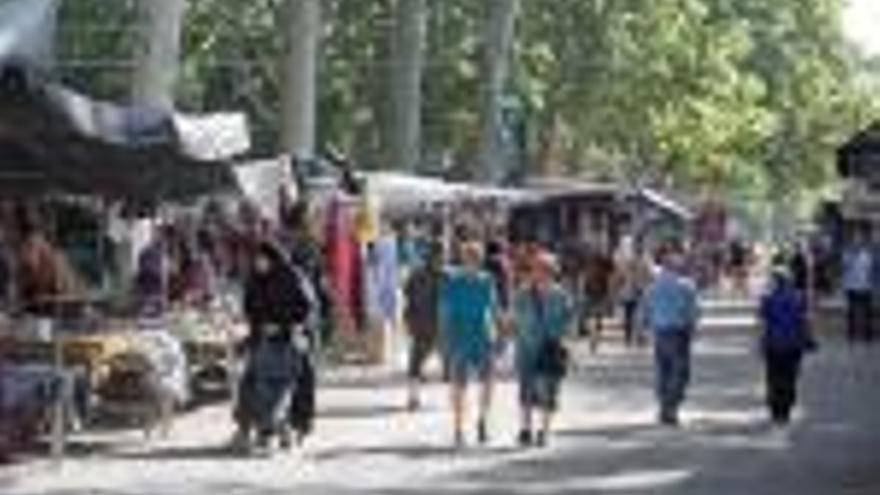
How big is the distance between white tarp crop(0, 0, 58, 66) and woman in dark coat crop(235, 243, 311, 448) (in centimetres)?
332

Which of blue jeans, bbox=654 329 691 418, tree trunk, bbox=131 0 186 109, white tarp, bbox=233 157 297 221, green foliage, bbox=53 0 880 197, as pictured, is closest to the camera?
blue jeans, bbox=654 329 691 418

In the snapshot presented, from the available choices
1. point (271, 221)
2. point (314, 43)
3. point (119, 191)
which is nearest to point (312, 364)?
point (119, 191)

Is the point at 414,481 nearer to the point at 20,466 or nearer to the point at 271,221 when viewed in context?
the point at 20,466

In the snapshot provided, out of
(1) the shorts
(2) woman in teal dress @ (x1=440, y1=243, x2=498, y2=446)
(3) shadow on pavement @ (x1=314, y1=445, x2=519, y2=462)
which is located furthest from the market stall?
(1) the shorts

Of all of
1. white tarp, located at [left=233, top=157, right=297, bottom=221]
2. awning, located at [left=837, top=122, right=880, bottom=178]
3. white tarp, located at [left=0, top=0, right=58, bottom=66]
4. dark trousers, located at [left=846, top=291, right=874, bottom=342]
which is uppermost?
white tarp, located at [left=0, top=0, right=58, bottom=66]

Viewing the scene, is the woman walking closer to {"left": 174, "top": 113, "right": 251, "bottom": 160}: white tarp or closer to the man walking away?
the man walking away

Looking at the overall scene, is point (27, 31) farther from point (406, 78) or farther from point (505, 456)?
point (406, 78)

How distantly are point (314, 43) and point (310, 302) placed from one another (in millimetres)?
20681

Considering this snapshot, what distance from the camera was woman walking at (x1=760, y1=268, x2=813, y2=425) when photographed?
27.3 meters

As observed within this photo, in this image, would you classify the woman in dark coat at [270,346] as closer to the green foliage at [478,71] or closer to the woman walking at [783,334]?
the woman walking at [783,334]

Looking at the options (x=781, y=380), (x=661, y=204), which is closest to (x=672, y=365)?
(x=781, y=380)

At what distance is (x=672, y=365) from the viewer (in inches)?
1072

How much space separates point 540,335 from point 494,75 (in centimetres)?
3496

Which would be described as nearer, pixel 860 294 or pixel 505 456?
pixel 505 456
